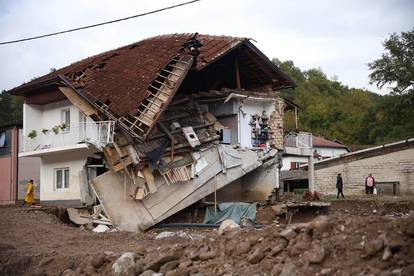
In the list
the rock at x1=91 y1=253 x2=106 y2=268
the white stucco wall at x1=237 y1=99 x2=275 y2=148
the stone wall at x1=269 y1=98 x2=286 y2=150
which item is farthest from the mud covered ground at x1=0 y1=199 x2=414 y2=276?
the stone wall at x1=269 y1=98 x2=286 y2=150

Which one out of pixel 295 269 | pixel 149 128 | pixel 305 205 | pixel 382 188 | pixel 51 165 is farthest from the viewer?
pixel 382 188

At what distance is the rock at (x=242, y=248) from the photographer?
412 inches

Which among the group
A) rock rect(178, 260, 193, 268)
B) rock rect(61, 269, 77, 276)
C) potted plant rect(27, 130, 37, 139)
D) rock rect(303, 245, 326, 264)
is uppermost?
potted plant rect(27, 130, 37, 139)

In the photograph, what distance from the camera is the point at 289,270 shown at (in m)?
9.18

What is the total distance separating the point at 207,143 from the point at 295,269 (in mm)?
16662

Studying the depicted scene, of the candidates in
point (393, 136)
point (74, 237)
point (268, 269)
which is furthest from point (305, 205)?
point (393, 136)

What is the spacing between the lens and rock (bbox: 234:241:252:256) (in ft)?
34.3

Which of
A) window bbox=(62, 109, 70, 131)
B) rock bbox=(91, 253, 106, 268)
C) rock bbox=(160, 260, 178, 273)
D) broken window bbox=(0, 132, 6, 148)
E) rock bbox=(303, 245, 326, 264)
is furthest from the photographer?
broken window bbox=(0, 132, 6, 148)

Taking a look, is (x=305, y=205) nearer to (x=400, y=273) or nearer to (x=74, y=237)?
(x=74, y=237)

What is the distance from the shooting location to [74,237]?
774 inches

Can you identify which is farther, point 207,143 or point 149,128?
point 207,143

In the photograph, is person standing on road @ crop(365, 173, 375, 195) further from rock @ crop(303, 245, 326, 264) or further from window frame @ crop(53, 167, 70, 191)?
rock @ crop(303, 245, 326, 264)

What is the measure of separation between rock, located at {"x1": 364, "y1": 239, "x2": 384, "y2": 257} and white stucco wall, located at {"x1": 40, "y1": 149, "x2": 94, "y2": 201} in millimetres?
18323

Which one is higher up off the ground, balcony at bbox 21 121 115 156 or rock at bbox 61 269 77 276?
balcony at bbox 21 121 115 156
